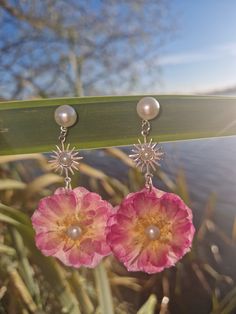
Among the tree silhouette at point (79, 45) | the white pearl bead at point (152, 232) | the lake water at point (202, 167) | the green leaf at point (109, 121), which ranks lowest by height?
the white pearl bead at point (152, 232)

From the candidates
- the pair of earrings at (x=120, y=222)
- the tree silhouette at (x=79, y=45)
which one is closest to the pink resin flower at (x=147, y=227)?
the pair of earrings at (x=120, y=222)

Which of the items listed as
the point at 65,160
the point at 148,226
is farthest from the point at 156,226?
the point at 65,160

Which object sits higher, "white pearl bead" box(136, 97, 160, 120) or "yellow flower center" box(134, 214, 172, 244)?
"white pearl bead" box(136, 97, 160, 120)

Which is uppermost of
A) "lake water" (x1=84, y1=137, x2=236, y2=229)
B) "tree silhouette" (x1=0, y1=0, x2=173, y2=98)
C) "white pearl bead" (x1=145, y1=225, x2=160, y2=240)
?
"tree silhouette" (x1=0, y1=0, x2=173, y2=98)

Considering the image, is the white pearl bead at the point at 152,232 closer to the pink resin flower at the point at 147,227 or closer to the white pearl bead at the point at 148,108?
the pink resin flower at the point at 147,227

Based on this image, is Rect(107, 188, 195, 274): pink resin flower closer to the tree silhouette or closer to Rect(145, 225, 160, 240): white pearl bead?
Rect(145, 225, 160, 240): white pearl bead

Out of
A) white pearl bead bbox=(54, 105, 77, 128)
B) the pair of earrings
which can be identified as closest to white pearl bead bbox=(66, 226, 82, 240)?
the pair of earrings

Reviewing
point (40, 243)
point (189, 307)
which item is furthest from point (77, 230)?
point (189, 307)
